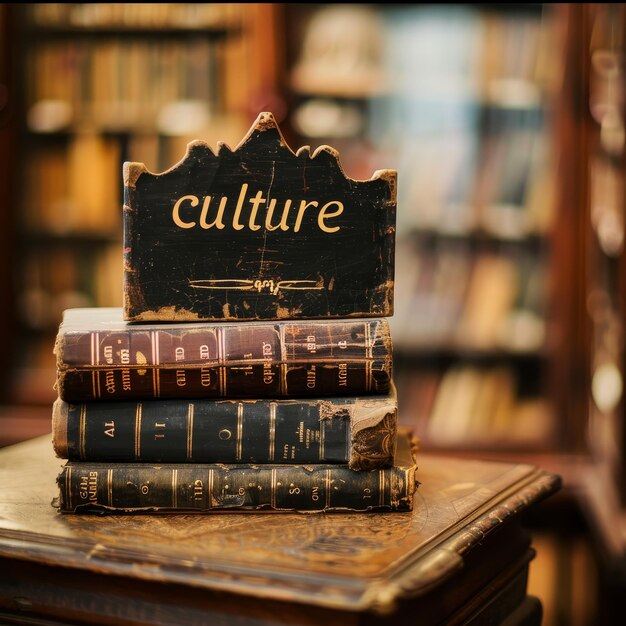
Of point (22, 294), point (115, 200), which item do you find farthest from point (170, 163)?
point (22, 294)

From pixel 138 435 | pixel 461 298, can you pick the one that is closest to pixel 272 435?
pixel 138 435

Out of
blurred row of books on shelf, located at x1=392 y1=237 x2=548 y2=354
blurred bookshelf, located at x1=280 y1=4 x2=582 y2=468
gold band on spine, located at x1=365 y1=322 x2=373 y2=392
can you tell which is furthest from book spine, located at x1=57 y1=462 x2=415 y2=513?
blurred row of books on shelf, located at x1=392 y1=237 x2=548 y2=354

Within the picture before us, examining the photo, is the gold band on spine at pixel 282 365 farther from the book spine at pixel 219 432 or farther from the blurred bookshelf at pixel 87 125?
the blurred bookshelf at pixel 87 125

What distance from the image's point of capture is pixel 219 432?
3.74 feet

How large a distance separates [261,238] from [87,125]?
90.6 inches

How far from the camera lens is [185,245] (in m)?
1.19

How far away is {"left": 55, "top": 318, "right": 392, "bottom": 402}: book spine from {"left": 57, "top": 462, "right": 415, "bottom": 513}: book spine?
0.30 ft

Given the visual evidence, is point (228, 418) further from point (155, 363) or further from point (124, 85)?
point (124, 85)

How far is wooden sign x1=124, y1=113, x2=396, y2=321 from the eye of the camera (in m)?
1.18

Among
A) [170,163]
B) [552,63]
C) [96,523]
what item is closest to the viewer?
[96,523]

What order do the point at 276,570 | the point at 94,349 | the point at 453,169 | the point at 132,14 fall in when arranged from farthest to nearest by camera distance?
1. the point at 132,14
2. the point at 453,169
3. the point at 94,349
4. the point at 276,570

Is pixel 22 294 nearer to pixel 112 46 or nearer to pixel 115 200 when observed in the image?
pixel 115 200

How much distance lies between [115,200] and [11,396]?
773mm

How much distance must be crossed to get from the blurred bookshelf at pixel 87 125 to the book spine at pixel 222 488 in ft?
7.08
